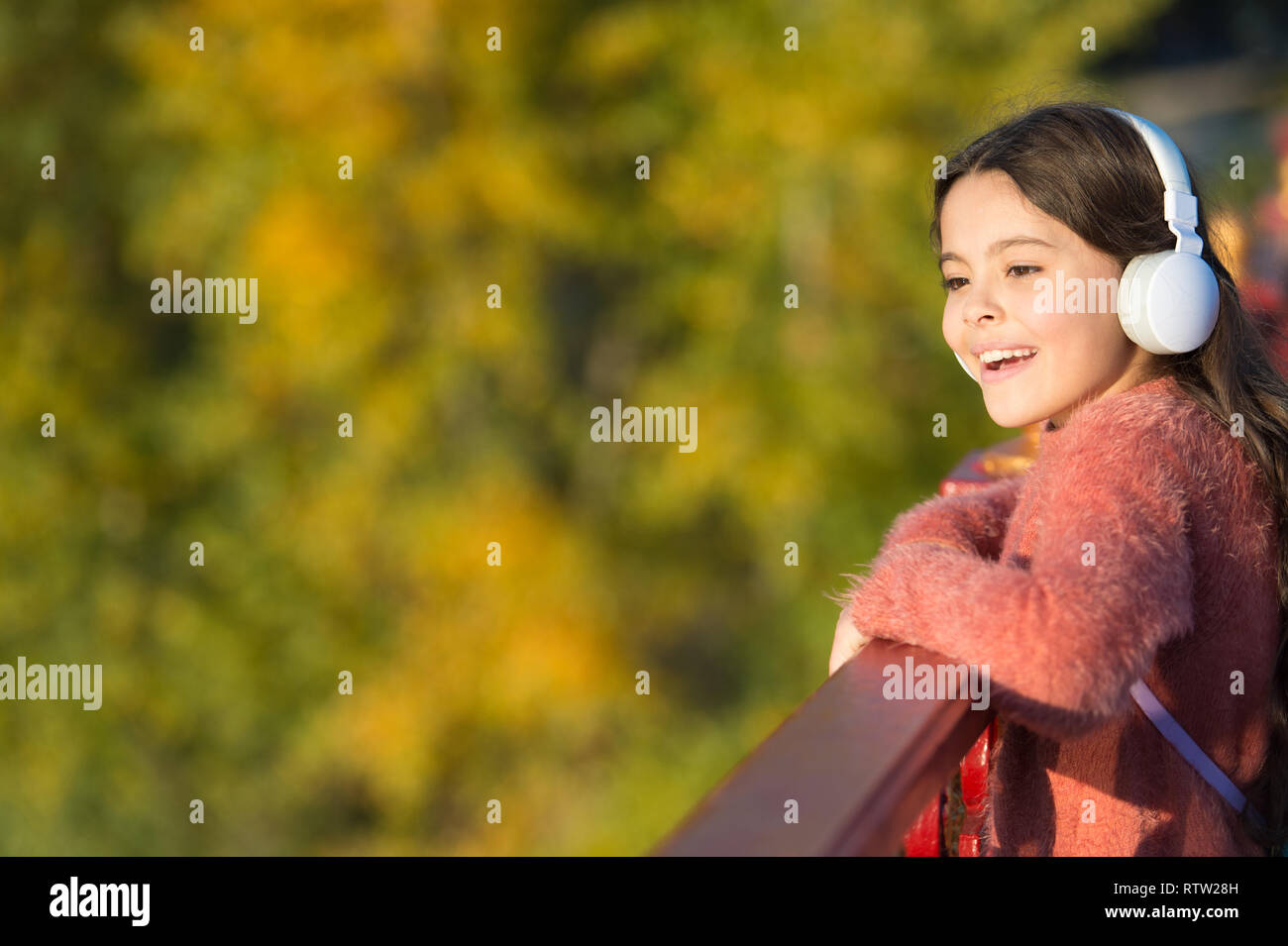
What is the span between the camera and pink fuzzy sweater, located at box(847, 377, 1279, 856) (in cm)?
97

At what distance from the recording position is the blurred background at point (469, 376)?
5801 mm

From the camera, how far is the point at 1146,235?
1.24 metres

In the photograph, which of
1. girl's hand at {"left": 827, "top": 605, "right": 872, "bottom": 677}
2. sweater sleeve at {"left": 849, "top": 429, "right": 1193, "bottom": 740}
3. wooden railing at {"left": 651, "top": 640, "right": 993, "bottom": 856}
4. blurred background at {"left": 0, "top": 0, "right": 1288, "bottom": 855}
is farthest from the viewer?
blurred background at {"left": 0, "top": 0, "right": 1288, "bottom": 855}

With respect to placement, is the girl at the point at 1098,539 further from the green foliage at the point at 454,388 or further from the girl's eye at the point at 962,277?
the green foliage at the point at 454,388

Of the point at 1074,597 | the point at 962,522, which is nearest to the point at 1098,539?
the point at 1074,597

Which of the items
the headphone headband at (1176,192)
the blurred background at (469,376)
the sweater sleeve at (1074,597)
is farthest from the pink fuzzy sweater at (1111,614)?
the blurred background at (469,376)

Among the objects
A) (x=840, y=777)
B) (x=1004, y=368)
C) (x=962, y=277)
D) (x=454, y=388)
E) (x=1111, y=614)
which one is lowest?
(x=840, y=777)

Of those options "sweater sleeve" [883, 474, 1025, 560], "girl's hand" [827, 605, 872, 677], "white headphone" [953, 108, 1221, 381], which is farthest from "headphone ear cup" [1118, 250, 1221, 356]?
"girl's hand" [827, 605, 872, 677]

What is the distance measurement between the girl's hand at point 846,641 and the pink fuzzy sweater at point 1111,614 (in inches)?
1.7

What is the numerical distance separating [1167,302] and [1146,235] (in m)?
0.11

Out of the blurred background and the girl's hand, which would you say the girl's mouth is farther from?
the blurred background

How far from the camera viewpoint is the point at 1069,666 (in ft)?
3.11

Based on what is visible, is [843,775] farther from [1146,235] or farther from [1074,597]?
[1146,235]
